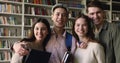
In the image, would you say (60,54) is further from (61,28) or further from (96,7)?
(96,7)

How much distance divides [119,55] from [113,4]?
394cm

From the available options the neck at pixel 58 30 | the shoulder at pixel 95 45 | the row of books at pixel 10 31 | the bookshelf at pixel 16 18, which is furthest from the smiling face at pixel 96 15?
the row of books at pixel 10 31

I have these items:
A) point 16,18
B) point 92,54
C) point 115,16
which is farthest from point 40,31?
point 115,16

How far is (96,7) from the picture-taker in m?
2.39

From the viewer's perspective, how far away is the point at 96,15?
7.77 ft

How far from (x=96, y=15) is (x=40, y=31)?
24.2 inches

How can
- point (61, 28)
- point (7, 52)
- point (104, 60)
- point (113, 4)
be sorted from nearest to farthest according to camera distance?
point (104, 60) < point (61, 28) < point (7, 52) < point (113, 4)

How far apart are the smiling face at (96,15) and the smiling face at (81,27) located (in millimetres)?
118

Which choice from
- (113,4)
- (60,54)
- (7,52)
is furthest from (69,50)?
(113,4)

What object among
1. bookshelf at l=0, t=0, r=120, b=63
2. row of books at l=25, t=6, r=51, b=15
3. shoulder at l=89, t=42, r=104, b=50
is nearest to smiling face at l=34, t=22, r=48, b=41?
shoulder at l=89, t=42, r=104, b=50

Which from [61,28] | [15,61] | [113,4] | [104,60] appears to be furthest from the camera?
[113,4]

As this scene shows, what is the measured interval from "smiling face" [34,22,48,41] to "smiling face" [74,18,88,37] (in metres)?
0.33

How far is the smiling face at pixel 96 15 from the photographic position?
7.77 feet

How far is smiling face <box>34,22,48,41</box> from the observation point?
2225 mm
